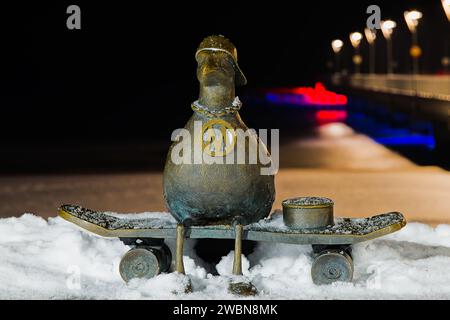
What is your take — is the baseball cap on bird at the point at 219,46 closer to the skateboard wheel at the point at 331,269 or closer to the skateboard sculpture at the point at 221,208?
the skateboard sculpture at the point at 221,208

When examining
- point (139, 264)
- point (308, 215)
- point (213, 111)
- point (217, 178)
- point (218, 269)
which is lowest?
point (218, 269)

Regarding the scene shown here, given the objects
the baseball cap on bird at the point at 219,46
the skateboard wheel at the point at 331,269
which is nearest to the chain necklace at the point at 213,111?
the baseball cap on bird at the point at 219,46

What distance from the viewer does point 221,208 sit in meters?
7.61

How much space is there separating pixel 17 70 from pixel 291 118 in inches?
886

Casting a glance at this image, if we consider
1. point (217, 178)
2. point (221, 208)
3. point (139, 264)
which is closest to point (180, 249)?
point (139, 264)

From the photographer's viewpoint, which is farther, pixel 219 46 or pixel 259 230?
pixel 219 46

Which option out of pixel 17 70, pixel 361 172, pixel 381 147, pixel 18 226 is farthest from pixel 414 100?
pixel 17 70

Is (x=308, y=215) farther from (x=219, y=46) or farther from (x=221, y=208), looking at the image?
(x=219, y=46)

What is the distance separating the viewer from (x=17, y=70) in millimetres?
50594

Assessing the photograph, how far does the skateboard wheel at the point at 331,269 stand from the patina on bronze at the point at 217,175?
70 cm

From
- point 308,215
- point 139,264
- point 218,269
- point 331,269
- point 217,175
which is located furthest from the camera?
point 218,269

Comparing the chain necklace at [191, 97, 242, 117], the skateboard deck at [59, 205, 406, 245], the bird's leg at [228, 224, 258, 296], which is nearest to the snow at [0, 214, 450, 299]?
the bird's leg at [228, 224, 258, 296]

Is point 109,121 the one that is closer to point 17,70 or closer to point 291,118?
point 291,118

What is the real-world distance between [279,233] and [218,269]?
2.89 feet
